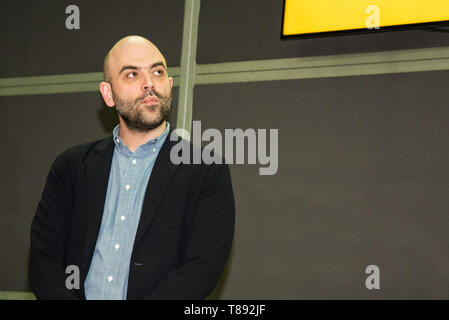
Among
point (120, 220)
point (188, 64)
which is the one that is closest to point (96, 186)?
point (120, 220)

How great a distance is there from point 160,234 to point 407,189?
1485mm

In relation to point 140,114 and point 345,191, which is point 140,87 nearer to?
point 140,114

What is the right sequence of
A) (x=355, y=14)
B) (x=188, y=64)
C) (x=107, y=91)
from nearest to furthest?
(x=107, y=91) < (x=355, y=14) < (x=188, y=64)

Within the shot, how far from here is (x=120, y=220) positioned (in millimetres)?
1568

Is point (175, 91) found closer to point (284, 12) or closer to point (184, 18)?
point (184, 18)

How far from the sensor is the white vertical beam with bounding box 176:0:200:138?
9.89ft

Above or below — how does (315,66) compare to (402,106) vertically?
above

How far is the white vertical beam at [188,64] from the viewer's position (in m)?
3.01

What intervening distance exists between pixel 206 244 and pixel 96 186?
1.26ft

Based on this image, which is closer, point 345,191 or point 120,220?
point 120,220

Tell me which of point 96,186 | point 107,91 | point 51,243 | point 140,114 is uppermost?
point 107,91

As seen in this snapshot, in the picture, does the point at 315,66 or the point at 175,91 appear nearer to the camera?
the point at 315,66

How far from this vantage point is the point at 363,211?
2.63 m

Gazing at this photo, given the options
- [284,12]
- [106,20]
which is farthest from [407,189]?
[106,20]
